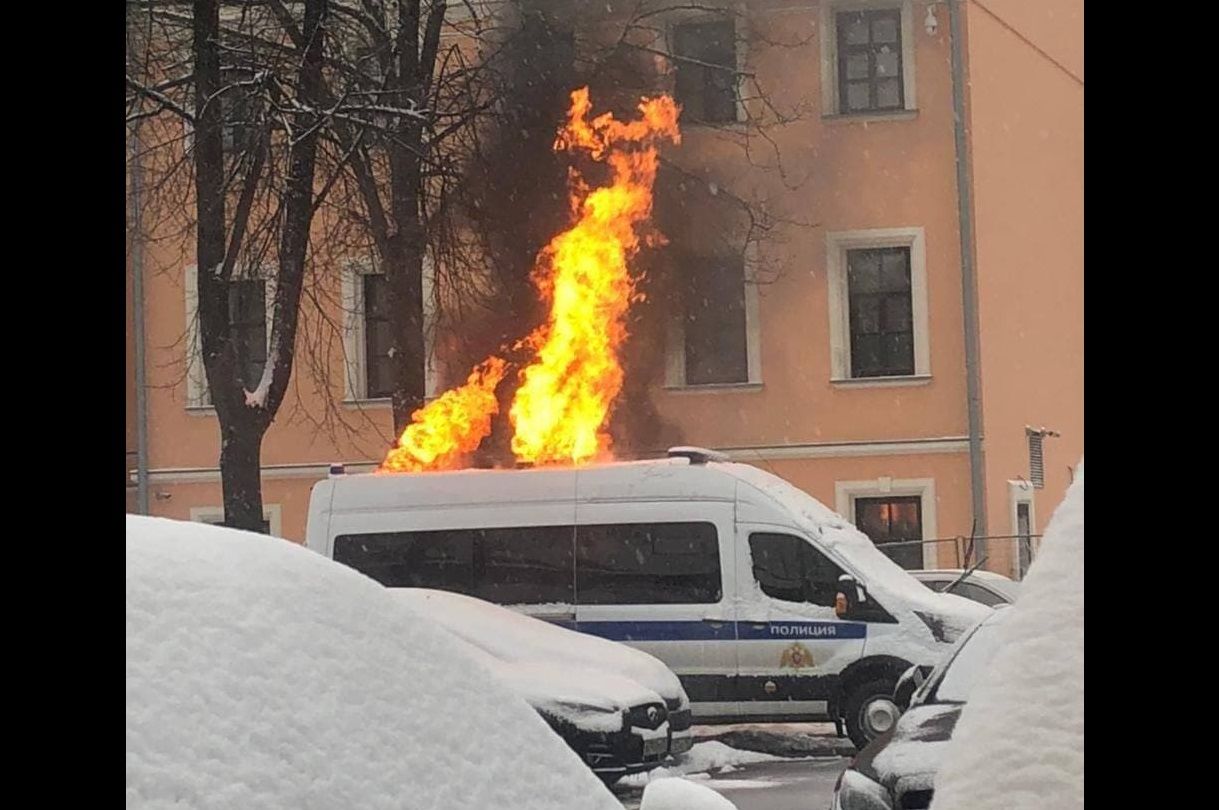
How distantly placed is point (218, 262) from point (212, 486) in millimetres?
649

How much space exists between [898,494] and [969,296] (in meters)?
0.56

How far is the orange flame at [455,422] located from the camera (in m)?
4.33

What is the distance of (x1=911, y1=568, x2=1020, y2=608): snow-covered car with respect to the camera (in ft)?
13.4

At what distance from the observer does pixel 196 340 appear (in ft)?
14.5

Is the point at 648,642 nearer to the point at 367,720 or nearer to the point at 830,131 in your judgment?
the point at 830,131

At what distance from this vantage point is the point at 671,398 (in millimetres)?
4281

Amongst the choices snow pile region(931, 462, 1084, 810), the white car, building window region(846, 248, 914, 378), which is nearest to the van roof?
building window region(846, 248, 914, 378)

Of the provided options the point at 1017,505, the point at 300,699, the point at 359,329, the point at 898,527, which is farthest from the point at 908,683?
the point at 300,699

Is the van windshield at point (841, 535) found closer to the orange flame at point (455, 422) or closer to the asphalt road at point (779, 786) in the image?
the asphalt road at point (779, 786)

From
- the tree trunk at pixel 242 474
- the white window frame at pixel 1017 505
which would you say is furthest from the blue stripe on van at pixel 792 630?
the tree trunk at pixel 242 474

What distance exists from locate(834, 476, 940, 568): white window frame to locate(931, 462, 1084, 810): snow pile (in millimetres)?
2559

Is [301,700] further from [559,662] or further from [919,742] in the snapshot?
[559,662]
